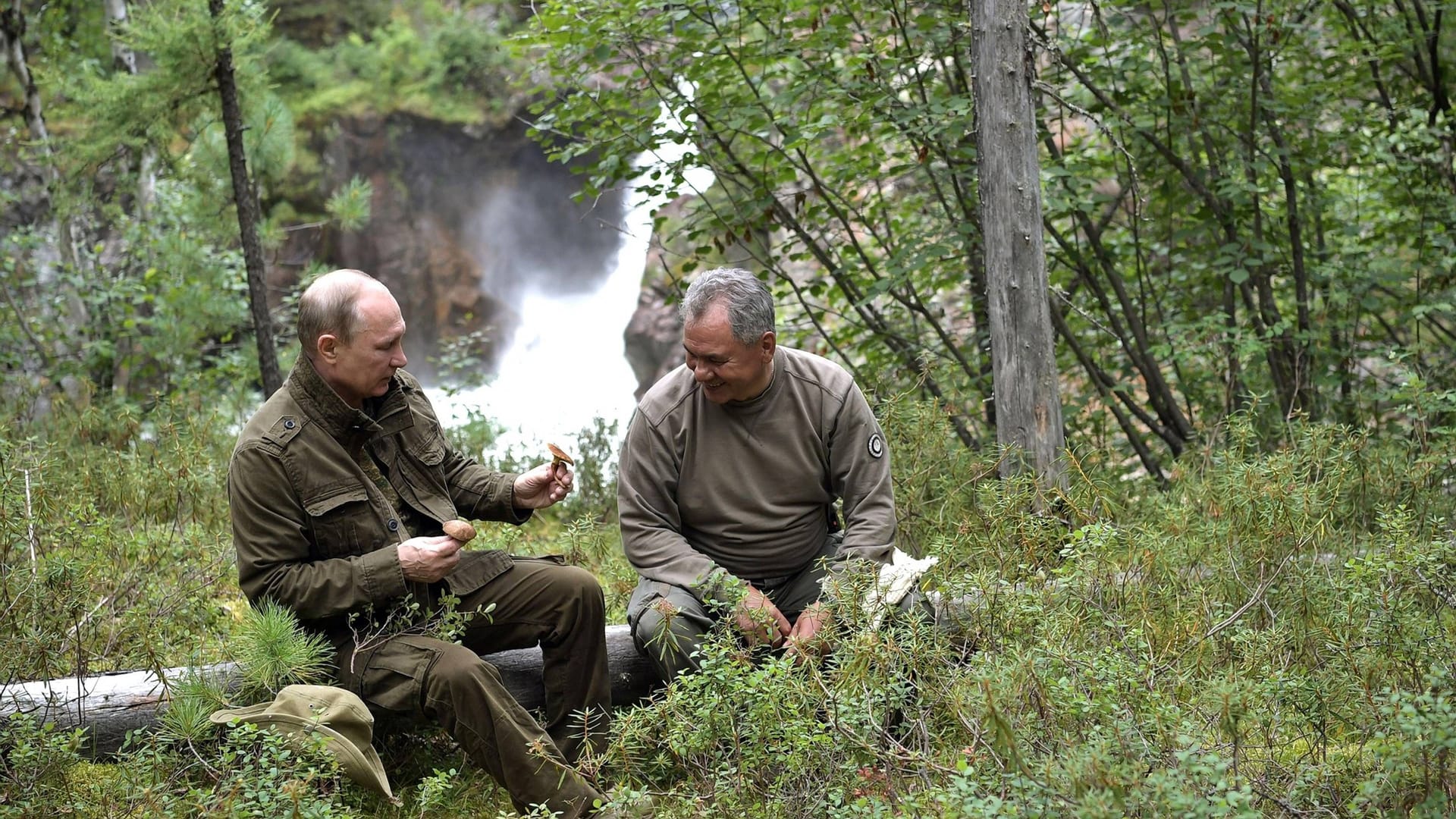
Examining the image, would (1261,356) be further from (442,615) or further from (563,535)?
(442,615)

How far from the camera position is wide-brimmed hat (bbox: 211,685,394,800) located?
10.2ft

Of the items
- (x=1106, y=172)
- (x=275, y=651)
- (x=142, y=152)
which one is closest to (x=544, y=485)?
(x=275, y=651)

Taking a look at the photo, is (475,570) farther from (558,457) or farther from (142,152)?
(142,152)

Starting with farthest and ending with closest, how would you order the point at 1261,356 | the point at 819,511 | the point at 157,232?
the point at 157,232, the point at 1261,356, the point at 819,511

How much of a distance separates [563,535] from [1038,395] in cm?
214

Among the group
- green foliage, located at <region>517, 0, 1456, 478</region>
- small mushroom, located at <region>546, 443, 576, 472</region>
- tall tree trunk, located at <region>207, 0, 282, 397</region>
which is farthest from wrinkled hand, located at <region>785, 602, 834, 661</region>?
tall tree trunk, located at <region>207, 0, 282, 397</region>

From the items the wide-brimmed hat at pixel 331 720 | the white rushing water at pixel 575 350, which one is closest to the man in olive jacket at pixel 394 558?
the wide-brimmed hat at pixel 331 720

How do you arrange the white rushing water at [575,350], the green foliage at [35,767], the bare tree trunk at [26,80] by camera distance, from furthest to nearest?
the white rushing water at [575,350], the bare tree trunk at [26,80], the green foliage at [35,767]

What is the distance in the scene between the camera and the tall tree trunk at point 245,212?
6648 mm

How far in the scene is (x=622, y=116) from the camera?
6.78 meters

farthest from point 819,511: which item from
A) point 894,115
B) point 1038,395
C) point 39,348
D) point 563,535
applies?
point 39,348

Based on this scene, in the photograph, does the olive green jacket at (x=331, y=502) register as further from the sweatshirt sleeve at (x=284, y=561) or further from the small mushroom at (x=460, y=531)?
the small mushroom at (x=460, y=531)

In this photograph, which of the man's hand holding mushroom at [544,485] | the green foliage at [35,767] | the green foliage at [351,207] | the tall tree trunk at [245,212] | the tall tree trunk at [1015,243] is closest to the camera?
the green foliage at [35,767]

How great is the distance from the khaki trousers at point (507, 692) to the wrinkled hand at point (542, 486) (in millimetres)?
201
